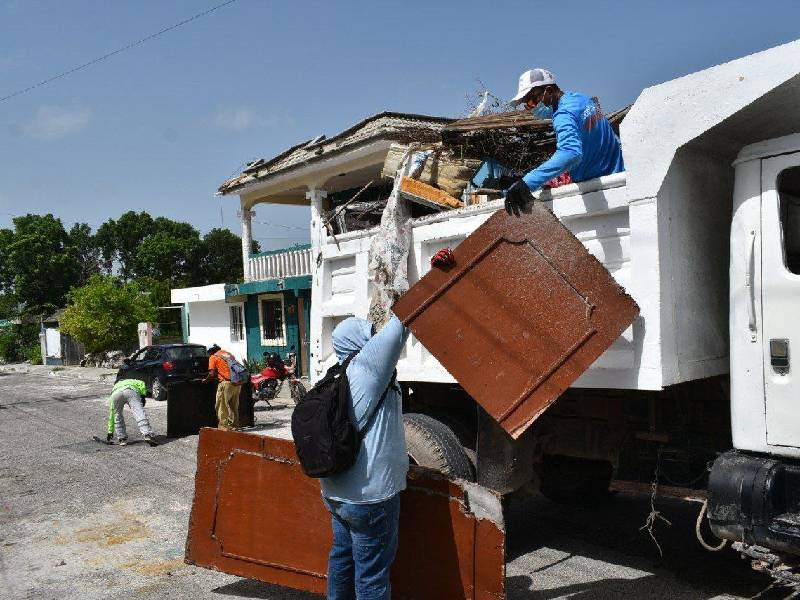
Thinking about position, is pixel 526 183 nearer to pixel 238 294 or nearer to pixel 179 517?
pixel 179 517

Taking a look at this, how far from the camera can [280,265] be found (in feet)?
68.4

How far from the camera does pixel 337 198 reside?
1884 centimetres

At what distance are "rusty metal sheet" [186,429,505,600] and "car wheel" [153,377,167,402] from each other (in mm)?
13181

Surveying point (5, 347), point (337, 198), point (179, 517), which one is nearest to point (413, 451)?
point (179, 517)

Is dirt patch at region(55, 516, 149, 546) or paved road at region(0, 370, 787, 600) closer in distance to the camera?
paved road at region(0, 370, 787, 600)

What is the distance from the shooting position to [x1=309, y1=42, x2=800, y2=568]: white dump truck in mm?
3281

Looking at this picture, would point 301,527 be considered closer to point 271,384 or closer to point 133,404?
point 133,404

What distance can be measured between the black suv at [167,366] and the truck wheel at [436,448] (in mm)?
13156

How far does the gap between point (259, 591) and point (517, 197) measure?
290 cm

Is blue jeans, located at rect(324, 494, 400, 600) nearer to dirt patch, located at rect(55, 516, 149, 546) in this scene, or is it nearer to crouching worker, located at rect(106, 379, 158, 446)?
dirt patch, located at rect(55, 516, 149, 546)

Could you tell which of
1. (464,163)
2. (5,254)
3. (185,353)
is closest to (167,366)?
(185,353)

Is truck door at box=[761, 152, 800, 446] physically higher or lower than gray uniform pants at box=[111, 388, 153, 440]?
higher

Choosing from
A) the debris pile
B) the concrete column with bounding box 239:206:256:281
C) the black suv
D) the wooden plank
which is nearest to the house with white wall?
the concrete column with bounding box 239:206:256:281

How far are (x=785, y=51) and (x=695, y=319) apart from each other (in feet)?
4.24
